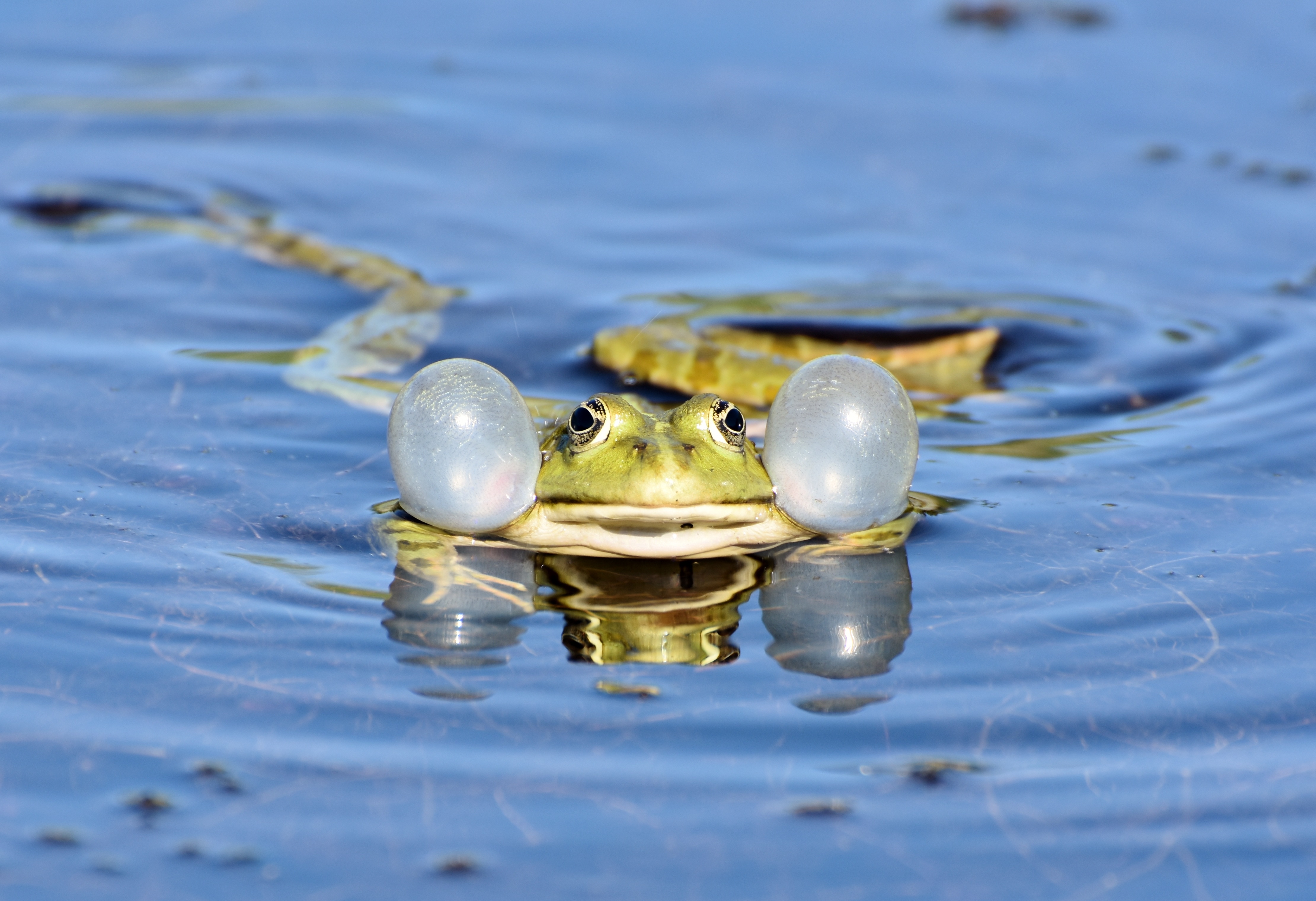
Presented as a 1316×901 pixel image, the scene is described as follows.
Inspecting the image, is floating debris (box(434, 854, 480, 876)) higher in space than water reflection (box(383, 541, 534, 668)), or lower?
lower

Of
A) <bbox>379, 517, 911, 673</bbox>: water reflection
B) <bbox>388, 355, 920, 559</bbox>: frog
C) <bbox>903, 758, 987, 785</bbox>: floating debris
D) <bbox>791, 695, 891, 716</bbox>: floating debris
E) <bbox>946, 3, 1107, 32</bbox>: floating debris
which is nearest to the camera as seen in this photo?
<bbox>903, 758, 987, 785</bbox>: floating debris

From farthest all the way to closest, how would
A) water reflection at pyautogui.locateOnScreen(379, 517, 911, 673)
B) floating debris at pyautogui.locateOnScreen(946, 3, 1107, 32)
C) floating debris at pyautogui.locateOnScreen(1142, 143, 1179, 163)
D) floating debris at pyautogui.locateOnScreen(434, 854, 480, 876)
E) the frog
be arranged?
floating debris at pyautogui.locateOnScreen(946, 3, 1107, 32) → floating debris at pyautogui.locateOnScreen(1142, 143, 1179, 163) → the frog → water reflection at pyautogui.locateOnScreen(379, 517, 911, 673) → floating debris at pyautogui.locateOnScreen(434, 854, 480, 876)

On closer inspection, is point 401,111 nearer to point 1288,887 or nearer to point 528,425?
point 528,425

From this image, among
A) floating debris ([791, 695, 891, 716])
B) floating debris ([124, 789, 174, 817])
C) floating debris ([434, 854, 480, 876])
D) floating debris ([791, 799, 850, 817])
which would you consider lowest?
floating debris ([434, 854, 480, 876])

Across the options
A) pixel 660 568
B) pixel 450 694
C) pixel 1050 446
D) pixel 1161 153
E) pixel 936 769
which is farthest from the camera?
pixel 1161 153

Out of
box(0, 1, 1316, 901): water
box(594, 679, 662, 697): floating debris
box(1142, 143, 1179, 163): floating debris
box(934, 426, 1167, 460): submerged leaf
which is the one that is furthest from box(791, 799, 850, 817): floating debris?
box(1142, 143, 1179, 163): floating debris

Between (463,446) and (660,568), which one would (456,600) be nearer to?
(463,446)

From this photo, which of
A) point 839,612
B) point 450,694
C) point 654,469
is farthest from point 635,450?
point 450,694

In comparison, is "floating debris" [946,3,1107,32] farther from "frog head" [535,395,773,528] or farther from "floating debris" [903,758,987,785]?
"floating debris" [903,758,987,785]
